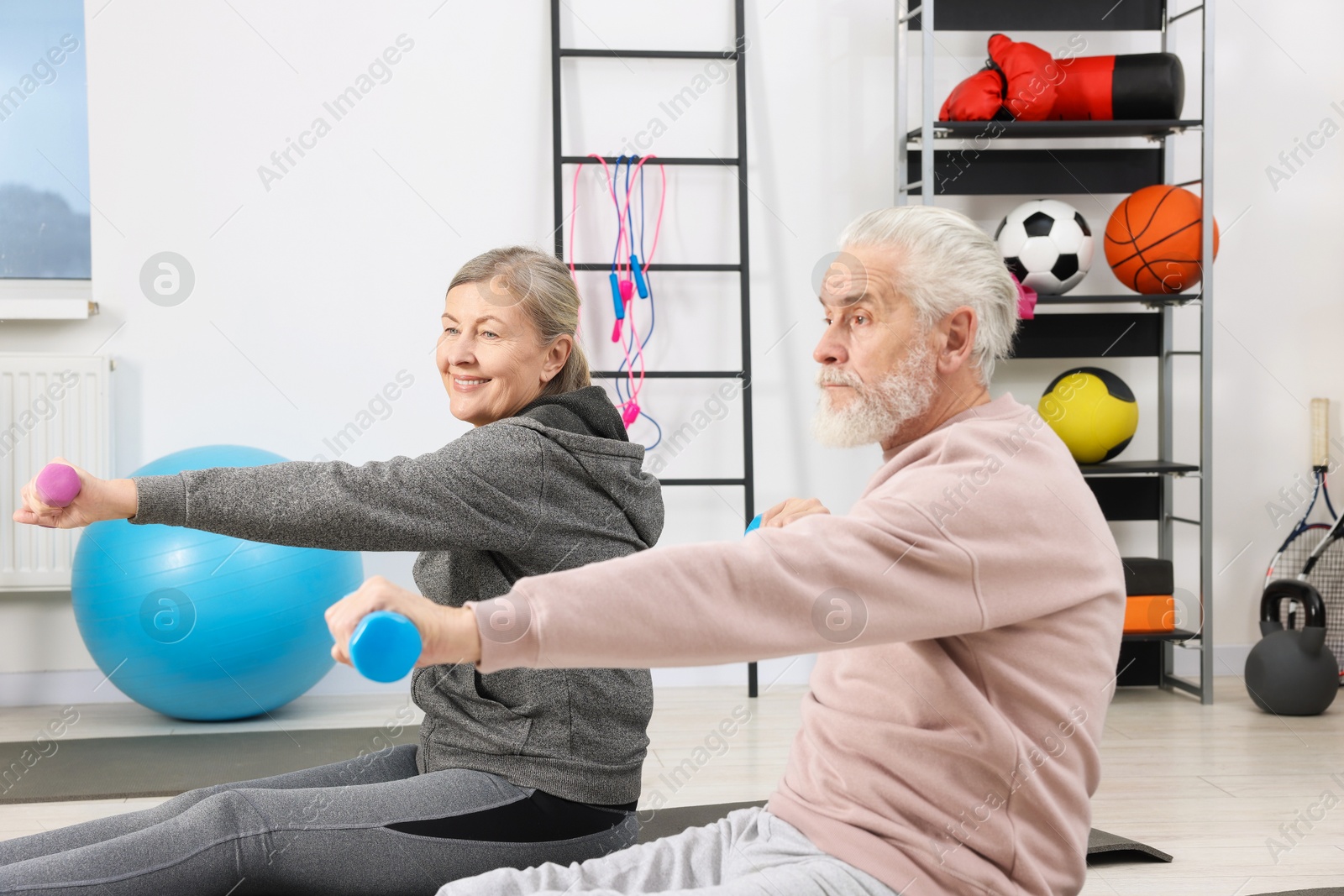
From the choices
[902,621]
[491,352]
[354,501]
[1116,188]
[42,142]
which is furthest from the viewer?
[1116,188]

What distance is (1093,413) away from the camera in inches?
135

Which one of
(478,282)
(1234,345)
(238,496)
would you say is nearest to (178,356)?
(478,282)

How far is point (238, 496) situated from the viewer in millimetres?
1247

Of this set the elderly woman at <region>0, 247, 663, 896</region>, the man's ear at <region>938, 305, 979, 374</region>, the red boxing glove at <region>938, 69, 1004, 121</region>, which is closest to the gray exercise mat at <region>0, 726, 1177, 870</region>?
the elderly woman at <region>0, 247, 663, 896</region>

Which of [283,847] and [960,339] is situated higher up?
[960,339]

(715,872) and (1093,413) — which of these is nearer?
(715,872)

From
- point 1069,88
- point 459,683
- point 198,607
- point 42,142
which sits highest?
point 1069,88

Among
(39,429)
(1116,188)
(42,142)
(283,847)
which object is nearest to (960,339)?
(283,847)

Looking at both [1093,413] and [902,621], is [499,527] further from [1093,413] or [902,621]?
[1093,413]

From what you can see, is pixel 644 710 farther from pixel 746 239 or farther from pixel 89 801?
pixel 746 239

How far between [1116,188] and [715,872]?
317 centimetres

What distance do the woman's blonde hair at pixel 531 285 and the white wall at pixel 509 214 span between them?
199 centimetres

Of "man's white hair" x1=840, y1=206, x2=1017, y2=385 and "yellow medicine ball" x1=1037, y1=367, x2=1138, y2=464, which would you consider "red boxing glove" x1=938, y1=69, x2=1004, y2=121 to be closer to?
"yellow medicine ball" x1=1037, y1=367, x2=1138, y2=464

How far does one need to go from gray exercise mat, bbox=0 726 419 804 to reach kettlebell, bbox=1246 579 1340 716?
2.38 meters
